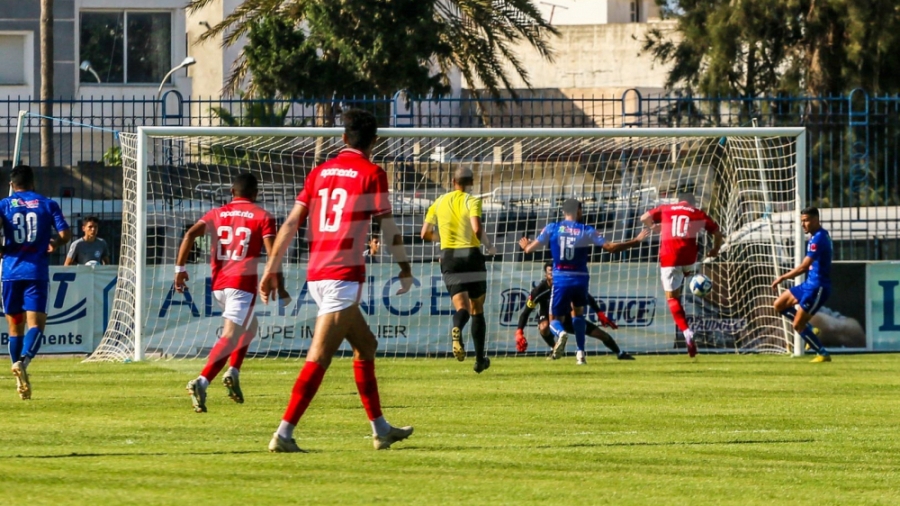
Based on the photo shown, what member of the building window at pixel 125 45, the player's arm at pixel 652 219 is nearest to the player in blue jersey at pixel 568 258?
the player's arm at pixel 652 219

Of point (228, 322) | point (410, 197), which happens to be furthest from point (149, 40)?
point (228, 322)

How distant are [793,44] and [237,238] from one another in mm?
24411

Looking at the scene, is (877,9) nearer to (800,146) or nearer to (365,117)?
(800,146)

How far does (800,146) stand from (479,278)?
534cm

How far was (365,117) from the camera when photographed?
7883mm

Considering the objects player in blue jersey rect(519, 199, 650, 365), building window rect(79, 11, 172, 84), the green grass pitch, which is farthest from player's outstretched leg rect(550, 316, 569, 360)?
building window rect(79, 11, 172, 84)

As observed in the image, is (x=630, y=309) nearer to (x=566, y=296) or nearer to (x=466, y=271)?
(x=566, y=296)

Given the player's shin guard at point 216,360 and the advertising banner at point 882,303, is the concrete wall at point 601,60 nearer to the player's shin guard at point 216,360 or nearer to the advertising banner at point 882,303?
the advertising banner at point 882,303

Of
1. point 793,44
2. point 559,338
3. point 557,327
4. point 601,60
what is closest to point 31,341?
point 559,338

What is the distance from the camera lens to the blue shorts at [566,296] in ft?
50.6

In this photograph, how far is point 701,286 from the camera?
55.2 ft

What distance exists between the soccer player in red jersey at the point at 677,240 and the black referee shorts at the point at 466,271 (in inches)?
122

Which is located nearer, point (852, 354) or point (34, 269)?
point (34, 269)

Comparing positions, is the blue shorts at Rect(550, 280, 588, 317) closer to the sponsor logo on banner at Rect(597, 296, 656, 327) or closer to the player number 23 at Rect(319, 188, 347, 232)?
the sponsor logo on banner at Rect(597, 296, 656, 327)
